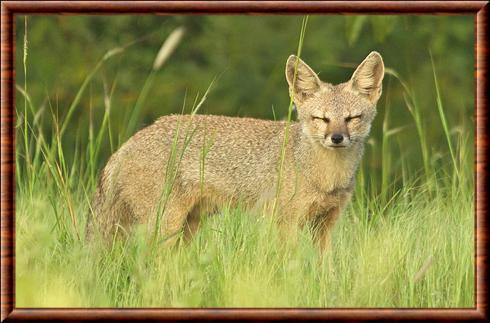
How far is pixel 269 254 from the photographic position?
18.5ft

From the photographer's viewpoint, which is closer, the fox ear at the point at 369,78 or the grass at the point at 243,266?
the grass at the point at 243,266

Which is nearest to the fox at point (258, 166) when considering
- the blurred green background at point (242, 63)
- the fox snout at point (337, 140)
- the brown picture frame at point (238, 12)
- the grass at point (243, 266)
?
the fox snout at point (337, 140)

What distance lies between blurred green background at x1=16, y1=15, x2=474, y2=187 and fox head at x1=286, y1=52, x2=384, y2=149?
5.51 meters

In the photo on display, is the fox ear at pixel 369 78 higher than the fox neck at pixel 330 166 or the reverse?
higher

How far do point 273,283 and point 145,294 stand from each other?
0.75 metres

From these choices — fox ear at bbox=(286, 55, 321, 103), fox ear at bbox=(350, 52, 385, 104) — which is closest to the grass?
fox ear at bbox=(350, 52, 385, 104)

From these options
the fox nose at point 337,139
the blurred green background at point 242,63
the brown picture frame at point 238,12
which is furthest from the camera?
the blurred green background at point 242,63

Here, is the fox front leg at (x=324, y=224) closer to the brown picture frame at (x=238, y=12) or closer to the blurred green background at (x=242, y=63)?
the brown picture frame at (x=238, y=12)

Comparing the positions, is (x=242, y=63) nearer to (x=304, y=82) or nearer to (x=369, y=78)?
(x=304, y=82)

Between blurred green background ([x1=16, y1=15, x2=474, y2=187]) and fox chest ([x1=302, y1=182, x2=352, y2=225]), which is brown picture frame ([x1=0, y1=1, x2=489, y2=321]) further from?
blurred green background ([x1=16, y1=15, x2=474, y2=187])

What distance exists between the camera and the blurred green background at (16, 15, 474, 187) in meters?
12.9

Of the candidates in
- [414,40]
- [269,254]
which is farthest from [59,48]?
[269,254]

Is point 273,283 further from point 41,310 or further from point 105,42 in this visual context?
point 105,42

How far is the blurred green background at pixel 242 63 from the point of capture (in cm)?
1291
